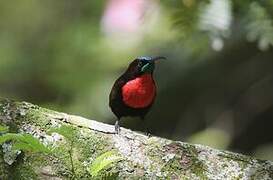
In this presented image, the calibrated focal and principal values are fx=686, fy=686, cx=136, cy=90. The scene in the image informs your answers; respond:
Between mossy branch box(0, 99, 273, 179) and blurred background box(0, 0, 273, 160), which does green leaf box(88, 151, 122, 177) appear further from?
blurred background box(0, 0, 273, 160)

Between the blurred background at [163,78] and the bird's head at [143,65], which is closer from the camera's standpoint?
the bird's head at [143,65]

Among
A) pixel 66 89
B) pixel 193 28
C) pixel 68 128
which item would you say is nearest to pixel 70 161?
pixel 68 128

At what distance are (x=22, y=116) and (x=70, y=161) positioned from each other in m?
0.32

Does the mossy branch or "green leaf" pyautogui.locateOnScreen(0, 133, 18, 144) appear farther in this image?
the mossy branch

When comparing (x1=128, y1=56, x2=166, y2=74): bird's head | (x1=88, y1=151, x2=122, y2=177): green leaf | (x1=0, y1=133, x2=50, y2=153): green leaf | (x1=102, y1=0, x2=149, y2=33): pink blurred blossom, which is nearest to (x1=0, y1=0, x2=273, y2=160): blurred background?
(x1=102, y1=0, x2=149, y2=33): pink blurred blossom

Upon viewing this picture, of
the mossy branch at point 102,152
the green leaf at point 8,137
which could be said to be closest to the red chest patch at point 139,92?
the mossy branch at point 102,152

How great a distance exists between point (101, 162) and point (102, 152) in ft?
0.85

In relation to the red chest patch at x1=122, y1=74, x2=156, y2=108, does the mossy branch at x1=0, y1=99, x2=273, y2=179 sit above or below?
below

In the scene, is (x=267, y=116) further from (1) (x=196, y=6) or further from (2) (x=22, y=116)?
(2) (x=22, y=116)

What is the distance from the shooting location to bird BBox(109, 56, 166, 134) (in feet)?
11.9

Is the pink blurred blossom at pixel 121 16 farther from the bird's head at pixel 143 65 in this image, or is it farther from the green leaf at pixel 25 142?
the green leaf at pixel 25 142

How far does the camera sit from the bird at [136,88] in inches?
142

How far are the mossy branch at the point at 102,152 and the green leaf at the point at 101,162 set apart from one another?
79mm

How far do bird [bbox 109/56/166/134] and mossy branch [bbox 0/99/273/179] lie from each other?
13.5 inches
